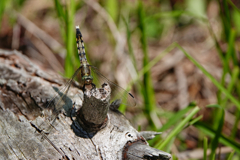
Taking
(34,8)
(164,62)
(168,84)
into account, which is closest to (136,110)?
(168,84)

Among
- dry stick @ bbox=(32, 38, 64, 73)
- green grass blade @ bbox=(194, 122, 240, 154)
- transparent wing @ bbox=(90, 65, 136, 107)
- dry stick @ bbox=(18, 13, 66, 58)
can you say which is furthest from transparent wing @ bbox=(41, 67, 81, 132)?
dry stick @ bbox=(18, 13, 66, 58)

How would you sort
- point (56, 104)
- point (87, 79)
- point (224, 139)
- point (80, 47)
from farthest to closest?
point (80, 47)
point (224, 139)
point (87, 79)
point (56, 104)

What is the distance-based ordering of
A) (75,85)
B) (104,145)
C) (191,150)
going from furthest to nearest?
(191,150) < (75,85) < (104,145)

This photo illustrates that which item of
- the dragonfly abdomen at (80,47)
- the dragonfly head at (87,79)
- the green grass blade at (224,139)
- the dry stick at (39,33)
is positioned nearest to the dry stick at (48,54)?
the dry stick at (39,33)

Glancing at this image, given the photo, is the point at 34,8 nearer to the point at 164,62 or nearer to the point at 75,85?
the point at 164,62

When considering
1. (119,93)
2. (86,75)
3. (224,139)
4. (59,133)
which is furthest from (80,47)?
(224,139)

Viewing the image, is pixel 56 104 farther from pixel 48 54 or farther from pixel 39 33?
pixel 39 33

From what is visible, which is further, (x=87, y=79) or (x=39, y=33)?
(x=39, y=33)
